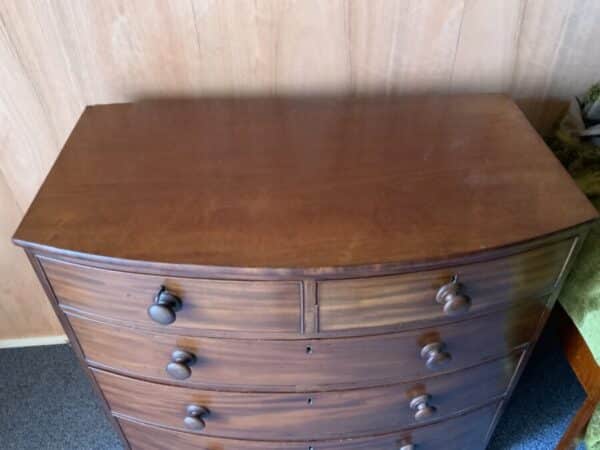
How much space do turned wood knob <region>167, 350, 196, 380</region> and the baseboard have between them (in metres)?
0.87

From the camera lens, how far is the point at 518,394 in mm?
1398

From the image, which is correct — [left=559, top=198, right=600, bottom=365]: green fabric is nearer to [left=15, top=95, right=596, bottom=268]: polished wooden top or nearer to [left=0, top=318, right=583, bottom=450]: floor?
[left=15, top=95, right=596, bottom=268]: polished wooden top

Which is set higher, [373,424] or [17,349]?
[17,349]

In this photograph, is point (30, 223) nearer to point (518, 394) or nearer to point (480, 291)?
point (480, 291)

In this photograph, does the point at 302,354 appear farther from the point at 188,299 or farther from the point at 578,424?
the point at 578,424

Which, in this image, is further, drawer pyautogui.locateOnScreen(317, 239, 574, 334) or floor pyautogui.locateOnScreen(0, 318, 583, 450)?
floor pyautogui.locateOnScreen(0, 318, 583, 450)

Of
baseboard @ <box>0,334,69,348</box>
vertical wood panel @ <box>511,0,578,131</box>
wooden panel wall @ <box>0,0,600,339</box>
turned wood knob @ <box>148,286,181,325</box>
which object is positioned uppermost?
vertical wood panel @ <box>511,0,578,131</box>

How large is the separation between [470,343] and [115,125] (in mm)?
765

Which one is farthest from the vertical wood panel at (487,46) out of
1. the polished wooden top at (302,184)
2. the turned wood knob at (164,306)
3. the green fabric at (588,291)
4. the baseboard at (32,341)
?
the baseboard at (32,341)

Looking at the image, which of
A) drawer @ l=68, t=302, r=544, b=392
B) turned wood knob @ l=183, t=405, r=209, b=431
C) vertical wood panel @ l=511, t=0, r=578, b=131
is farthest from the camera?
vertical wood panel @ l=511, t=0, r=578, b=131

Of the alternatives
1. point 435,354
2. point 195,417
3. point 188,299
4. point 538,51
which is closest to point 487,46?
point 538,51

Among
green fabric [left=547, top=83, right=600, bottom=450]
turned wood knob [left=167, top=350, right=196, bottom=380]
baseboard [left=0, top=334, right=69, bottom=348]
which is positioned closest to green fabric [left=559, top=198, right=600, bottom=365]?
green fabric [left=547, top=83, right=600, bottom=450]

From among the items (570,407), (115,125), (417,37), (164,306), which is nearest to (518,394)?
(570,407)

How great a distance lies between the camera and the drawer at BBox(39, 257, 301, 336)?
69 centimetres
